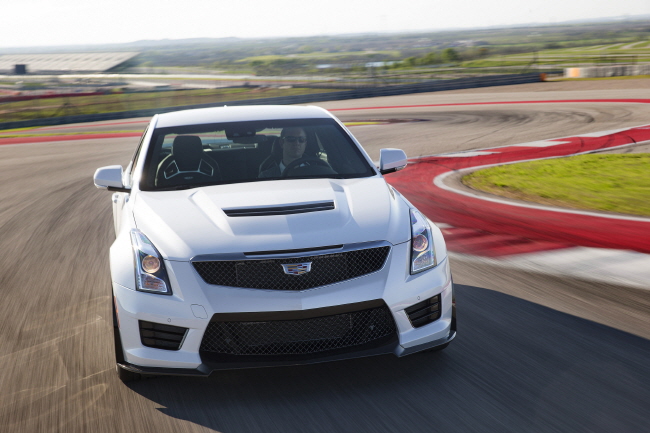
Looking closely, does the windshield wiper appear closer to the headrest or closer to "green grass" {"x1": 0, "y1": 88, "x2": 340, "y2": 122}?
the headrest

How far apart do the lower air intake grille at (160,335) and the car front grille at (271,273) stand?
1.01 feet

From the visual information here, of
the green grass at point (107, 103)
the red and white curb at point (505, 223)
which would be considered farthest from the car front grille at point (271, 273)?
the green grass at point (107, 103)

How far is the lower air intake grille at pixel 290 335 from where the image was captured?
338cm

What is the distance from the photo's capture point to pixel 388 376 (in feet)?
12.2

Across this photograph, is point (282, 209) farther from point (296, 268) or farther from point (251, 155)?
point (251, 155)

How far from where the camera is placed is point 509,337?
4223 mm

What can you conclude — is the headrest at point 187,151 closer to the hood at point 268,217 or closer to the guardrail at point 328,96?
the hood at point 268,217

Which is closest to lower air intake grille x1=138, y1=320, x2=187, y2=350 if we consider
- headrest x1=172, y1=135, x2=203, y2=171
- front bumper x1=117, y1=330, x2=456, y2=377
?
front bumper x1=117, y1=330, x2=456, y2=377

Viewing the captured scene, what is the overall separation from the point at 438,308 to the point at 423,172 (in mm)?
8211

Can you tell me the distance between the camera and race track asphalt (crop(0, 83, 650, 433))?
3254mm

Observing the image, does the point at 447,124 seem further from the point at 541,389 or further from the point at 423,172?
the point at 541,389

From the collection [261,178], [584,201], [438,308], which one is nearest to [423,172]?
[584,201]

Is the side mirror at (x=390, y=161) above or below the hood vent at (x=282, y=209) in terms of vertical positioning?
below

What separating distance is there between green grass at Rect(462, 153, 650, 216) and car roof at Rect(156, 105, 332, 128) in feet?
14.6
